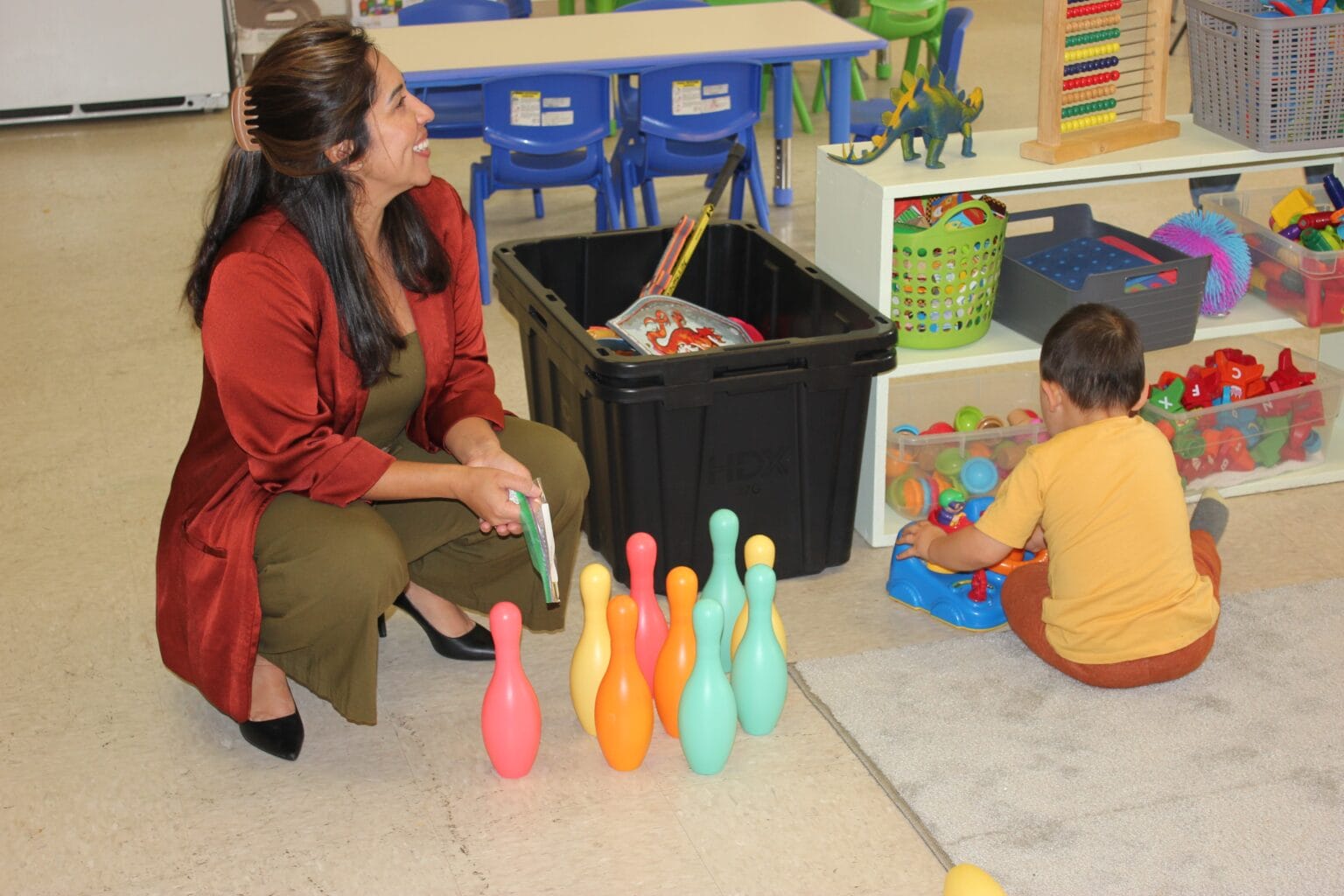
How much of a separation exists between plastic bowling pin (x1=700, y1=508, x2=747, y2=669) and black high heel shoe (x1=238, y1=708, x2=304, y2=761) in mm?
676

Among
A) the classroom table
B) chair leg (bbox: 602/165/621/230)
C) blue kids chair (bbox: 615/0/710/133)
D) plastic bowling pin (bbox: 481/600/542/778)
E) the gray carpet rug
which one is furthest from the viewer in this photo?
blue kids chair (bbox: 615/0/710/133)

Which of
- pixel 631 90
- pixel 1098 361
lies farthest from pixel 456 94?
pixel 1098 361

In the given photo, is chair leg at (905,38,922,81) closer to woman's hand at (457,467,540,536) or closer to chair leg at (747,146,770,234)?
chair leg at (747,146,770,234)

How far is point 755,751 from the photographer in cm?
223

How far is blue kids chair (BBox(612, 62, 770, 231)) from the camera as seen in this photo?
4.22m

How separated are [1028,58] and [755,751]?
559 centimetres

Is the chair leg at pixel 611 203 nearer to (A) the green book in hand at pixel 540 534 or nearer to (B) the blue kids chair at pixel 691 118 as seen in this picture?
(B) the blue kids chair at pixel 691 118

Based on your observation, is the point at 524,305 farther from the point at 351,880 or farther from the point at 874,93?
the point at 874,93

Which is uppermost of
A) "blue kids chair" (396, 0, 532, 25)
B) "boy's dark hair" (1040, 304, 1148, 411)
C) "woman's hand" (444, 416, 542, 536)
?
"blue kids chair" (396, 0, 532, 25)

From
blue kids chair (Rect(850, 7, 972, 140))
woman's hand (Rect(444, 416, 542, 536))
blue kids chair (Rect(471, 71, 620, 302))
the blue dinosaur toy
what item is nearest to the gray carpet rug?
woman's hand (Rect(444, 416, 542, 536))

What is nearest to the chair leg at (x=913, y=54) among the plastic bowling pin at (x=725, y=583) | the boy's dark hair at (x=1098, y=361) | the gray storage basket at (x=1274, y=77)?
the gray storage basket at (x=1274, y=77)

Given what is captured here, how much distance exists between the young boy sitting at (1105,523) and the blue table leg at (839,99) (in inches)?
95.1

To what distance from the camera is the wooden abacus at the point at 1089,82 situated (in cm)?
268

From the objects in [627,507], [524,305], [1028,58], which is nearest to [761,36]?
[524,305]
